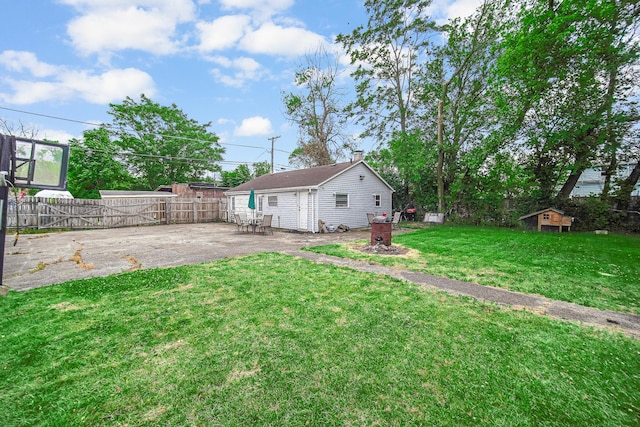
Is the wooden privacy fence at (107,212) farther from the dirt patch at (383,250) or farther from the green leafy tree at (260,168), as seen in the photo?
the green leafy tree at (260,168)

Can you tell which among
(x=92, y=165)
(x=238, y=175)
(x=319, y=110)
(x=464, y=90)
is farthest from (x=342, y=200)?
(x=92, y=165)

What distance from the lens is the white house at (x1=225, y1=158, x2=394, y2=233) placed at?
13969mm

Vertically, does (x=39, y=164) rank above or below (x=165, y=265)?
above

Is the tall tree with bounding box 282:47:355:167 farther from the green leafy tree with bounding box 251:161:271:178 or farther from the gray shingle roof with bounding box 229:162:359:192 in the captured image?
the green leafy tree with bounding box 251:161:271:178

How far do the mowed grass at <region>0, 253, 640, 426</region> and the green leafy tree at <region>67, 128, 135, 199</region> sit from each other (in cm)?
2511

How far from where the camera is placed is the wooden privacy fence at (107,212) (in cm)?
1340

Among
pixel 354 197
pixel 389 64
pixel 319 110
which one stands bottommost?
pixel 354 197

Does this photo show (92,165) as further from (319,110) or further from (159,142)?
(319,110)

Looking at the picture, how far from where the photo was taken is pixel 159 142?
30047 millimetres

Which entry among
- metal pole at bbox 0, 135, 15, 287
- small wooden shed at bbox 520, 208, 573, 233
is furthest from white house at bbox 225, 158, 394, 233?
metal pole at bbox 0, 135, 15, 287

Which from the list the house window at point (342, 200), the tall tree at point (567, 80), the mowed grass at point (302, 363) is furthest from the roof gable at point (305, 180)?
the mowed grass at point (302, 363)

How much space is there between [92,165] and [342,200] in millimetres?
22879

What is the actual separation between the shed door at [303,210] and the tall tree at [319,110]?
12373 mm

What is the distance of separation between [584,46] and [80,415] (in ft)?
59.7
